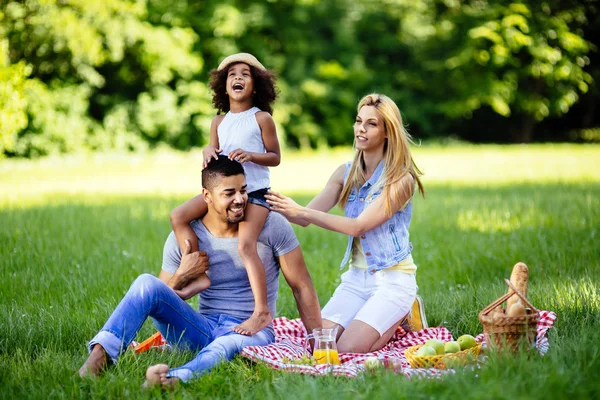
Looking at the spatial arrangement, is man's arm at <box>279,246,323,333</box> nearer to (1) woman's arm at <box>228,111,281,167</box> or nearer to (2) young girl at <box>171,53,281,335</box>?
(2) young girl at <box>171,53,281,335</box>

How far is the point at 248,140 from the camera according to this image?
16.5 ft

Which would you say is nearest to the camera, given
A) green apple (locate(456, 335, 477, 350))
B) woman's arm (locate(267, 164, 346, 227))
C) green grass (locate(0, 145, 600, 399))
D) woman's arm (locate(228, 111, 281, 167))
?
green grass (locate(0, 145, 600, 399))

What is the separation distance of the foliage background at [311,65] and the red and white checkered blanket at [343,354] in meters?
18.0

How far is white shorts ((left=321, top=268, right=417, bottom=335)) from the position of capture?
485cm

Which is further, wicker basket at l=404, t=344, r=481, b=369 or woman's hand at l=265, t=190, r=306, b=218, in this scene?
woman's hand at l=265, t=190, r=306, b=218

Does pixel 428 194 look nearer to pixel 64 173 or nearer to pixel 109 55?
pixel 64 173

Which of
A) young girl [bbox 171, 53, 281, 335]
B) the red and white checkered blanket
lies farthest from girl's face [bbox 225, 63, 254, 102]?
the red and white checkered blanket

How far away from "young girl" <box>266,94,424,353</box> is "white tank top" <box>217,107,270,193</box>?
33cm

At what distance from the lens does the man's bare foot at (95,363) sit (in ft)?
12.9

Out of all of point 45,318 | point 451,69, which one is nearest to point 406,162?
point 45,318

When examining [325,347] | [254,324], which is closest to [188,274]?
[254,324]

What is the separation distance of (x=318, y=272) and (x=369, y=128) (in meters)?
2.44

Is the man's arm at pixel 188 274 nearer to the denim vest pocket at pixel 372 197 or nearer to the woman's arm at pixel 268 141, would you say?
the woman's arm at pixel 268 141

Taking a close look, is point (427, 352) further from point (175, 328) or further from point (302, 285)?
point (175, 328)
